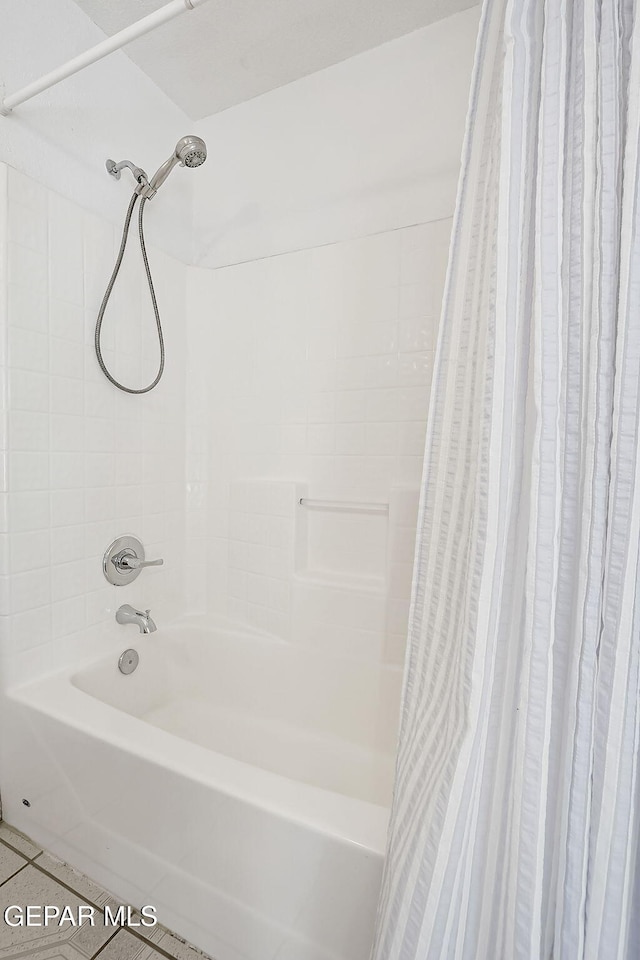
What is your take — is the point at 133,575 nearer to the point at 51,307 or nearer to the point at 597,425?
the point at 51,307

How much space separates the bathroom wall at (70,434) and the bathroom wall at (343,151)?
1.21 feet

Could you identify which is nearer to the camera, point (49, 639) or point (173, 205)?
point (49, 639)

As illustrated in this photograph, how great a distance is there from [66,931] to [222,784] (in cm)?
56

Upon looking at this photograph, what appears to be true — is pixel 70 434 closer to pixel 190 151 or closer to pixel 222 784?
pixel 190 151

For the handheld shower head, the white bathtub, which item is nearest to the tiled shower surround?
the white bathtub

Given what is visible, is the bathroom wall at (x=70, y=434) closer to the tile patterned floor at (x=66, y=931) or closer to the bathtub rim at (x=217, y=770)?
the bathtub rim at (x=217, y=770)

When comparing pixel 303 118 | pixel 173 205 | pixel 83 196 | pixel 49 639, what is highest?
pixel 303 118

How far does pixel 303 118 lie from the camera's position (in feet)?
5.40

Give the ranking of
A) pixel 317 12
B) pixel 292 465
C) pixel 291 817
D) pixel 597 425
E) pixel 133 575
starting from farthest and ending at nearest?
pixel 292 465 < pixel 133 575 < pixel 317 12 < pixel 291 817 < pixel 597 425

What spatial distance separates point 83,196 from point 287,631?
4.97 ft

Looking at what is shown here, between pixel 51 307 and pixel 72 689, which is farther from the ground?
pixel 51 307

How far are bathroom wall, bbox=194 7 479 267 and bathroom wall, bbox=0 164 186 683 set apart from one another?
0.37 metres

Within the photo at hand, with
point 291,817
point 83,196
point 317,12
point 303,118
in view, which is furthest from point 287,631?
point 317,12

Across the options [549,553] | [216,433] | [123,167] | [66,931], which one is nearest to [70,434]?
[216,433]
